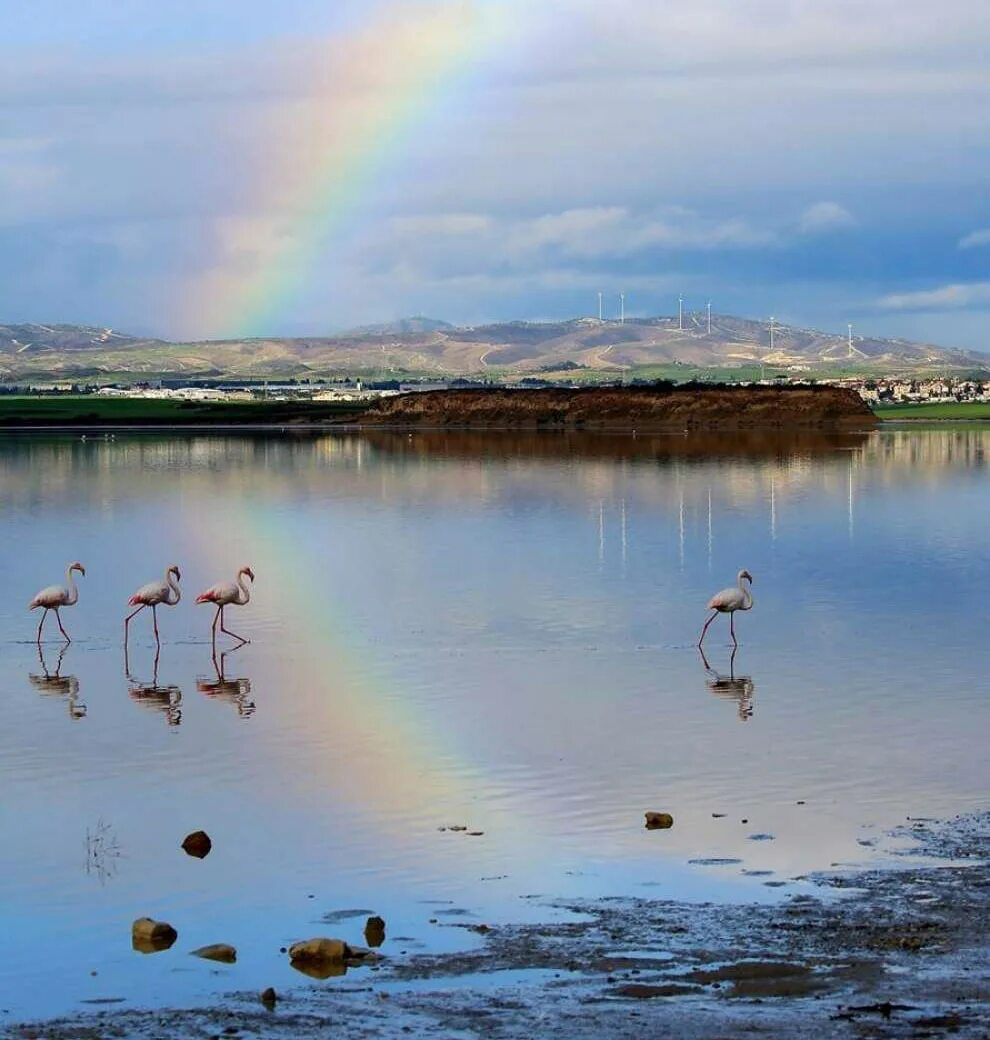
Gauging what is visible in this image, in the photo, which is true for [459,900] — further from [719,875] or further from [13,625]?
[13,625]

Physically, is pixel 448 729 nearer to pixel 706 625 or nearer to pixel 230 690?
pixel 230 690

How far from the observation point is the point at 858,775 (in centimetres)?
1869

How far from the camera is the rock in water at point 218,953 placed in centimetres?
1300

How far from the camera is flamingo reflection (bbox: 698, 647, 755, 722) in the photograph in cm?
2288

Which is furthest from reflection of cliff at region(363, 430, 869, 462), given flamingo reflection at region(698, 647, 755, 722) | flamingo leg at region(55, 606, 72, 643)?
flamingo reflection at region(698, 647, 755, 722)

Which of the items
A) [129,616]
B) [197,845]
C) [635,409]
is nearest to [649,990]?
[197,845]

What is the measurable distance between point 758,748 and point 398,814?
4.73 meters

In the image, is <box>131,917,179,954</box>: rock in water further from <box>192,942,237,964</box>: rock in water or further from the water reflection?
the water reflection

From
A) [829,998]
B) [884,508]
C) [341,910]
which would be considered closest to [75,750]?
[341,910]

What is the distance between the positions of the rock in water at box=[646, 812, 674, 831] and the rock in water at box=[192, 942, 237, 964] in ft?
15.5

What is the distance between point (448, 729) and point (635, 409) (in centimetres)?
14532

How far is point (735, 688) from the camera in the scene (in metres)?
24.4

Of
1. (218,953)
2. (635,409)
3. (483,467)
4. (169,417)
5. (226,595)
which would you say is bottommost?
(218,953)

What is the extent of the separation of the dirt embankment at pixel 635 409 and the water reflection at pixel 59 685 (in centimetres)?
13244
